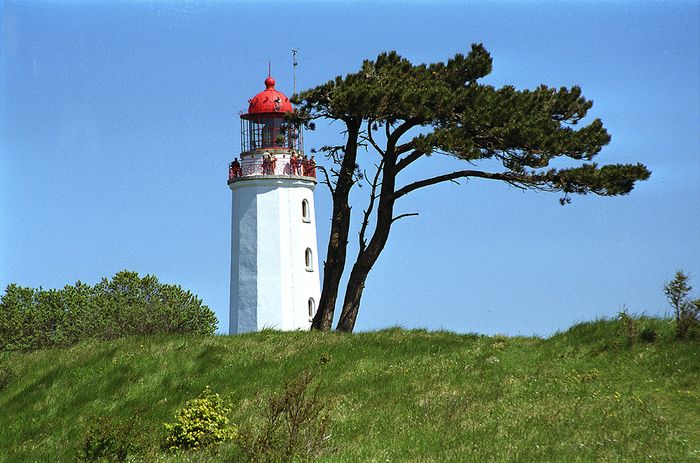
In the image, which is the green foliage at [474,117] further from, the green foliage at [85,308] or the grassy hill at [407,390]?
the green foliage at [85,308]

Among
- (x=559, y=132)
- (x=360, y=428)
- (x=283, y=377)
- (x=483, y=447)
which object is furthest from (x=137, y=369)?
(x=559, y=132)

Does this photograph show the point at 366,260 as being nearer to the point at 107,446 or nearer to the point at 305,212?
the point at 305,212

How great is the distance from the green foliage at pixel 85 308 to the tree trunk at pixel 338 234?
23.6m

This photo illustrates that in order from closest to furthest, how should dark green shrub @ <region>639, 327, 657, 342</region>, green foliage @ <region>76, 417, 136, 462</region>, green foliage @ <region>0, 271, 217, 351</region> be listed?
1. green foliage @ <region>76, 417, 136, 462</region>
2. dark green shrub @ <region>639, 327, 657, 342</region>
3. green foliage @ <region>0, 271, 217, 351</region>

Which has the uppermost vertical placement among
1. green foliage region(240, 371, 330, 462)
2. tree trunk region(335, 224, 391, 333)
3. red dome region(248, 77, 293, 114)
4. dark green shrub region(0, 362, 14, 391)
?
red dome region(248, 77, 293, 114)

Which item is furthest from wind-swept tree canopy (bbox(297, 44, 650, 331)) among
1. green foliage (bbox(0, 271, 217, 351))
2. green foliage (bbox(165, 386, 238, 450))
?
green foliage (bbox(0, 271, 217, 351))

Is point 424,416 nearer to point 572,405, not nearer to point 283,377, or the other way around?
point 572,405

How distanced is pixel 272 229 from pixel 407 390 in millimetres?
22116

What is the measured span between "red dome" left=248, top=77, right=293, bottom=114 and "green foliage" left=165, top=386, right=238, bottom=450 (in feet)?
86.4

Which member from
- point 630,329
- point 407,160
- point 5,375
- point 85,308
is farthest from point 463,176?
point 85,308

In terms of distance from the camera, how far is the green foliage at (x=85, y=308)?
5753cm

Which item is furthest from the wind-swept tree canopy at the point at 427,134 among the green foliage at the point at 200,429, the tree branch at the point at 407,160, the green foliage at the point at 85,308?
the green foliage at the point at 85,308

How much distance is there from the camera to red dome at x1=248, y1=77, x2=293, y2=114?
46812 millimetres

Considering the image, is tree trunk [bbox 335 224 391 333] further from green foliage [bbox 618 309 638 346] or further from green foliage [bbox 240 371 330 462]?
green foliage [bbox 240 371 330 462]
